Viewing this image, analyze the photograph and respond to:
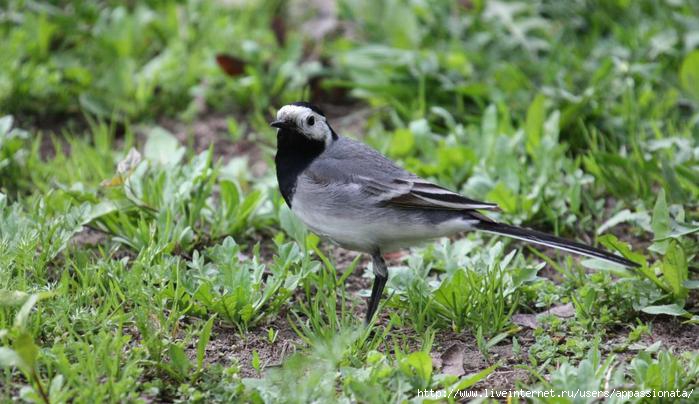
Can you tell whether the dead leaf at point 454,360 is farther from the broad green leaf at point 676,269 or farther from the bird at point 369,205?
the broad green leaf at point 676,269

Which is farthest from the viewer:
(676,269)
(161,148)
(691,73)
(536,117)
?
(691,73)

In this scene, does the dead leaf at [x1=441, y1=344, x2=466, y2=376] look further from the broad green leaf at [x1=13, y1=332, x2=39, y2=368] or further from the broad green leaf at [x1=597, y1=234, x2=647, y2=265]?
the broad green leaf at [x1=13, y1=332, x2=39, y2=368]

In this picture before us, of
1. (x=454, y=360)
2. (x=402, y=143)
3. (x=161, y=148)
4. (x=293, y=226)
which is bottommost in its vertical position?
(x=454, y=360)

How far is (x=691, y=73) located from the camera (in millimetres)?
6406

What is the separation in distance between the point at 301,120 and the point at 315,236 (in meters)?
0.74

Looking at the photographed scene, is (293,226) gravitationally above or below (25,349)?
below

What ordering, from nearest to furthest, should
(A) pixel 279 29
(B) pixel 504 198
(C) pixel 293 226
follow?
1. (C) pixel 293 226
2. (B) pixel 504 198
3. (A) pixel 279 29

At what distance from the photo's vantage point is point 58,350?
11.8 feet

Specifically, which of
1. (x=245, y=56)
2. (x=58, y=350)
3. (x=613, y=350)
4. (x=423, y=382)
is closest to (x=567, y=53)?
(x=245, y=56)

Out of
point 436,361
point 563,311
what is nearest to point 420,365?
point 436,361

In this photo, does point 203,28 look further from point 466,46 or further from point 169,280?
point 169,280

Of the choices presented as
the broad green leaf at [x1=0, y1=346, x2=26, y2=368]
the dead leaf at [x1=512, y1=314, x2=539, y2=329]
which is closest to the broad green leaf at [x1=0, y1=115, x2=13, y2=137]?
the broad green leaf at [x1=0, y1=346, x2=26, y2=368]

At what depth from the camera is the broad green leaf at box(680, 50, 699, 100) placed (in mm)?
6359

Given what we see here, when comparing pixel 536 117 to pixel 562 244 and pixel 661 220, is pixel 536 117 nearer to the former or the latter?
pixel 661 220
